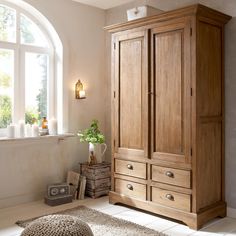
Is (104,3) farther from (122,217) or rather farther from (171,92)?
(122,217)

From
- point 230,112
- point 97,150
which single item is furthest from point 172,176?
point 97,150

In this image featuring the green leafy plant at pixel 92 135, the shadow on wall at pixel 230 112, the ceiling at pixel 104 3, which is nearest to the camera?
the shadow on wall at pixel 230 112

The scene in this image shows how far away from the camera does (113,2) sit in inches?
179

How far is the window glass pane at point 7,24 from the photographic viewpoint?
4.02 m

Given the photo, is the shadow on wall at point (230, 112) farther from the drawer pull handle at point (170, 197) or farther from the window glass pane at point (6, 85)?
the window glass pane at point (6, 85)

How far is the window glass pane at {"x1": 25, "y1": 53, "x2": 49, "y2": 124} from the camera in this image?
4242 mm

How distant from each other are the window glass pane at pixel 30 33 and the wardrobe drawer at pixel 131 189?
6.49 ft

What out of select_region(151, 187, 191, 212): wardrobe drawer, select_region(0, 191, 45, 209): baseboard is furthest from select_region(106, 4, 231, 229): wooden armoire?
select_region(0, 191, 45, 209): baseboard

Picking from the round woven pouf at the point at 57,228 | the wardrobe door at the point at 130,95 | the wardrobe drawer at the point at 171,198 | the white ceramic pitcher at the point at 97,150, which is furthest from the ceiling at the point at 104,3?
the round woven pouf at the point at 57,228

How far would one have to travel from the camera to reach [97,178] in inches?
168

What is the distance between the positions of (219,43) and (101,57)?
1.84 meters

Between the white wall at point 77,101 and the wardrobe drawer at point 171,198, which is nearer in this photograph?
the wardrobe drawer at point 171,198

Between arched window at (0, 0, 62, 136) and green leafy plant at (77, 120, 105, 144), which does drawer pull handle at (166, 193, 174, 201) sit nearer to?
green leafy plant at (77, 120, 105, 144)

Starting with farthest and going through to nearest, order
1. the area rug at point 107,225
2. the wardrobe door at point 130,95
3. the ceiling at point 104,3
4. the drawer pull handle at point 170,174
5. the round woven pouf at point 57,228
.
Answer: the ceiling at point 104,3 → the wardrobe door at point 130,95 → the drawer pull handle at point 170,174 → the area rug at point 107,225 → the round woven pouf at point 57,228
